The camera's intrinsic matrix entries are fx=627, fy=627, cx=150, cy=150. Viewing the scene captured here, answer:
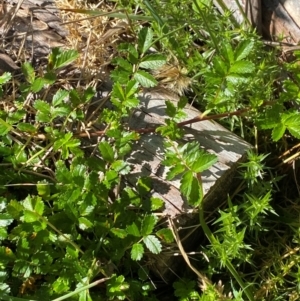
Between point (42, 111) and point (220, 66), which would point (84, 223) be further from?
point (220, 66)

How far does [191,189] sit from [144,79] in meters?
0.46

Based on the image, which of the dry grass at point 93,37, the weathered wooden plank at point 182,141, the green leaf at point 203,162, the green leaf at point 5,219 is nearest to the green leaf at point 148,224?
the weathered wooden plank at point 182,141

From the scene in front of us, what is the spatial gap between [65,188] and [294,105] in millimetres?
1013

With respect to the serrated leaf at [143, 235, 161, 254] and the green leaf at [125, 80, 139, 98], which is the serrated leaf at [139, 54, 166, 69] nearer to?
the green leaf at [125, 80, 139, 98]

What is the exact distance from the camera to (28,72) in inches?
94.0

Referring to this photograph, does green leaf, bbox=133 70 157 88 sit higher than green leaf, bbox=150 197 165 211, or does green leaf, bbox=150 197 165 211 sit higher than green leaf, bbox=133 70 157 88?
green leaf, bbox=133 70 157 88

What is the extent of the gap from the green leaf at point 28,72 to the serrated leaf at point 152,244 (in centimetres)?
75

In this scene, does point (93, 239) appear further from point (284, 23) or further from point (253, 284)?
point (284, 23)

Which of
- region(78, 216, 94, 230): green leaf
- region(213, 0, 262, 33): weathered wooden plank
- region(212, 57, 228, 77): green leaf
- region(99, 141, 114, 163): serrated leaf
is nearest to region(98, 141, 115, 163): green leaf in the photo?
region(99, 141, 114, 163): serrated leaf

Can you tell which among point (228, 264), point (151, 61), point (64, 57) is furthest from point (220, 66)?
point (228, 264)

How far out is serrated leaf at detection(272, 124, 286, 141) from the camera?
223cm

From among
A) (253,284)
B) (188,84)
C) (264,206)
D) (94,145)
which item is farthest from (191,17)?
(253,284)

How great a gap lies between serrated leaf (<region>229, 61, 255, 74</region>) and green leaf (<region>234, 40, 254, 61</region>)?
24 millimetres

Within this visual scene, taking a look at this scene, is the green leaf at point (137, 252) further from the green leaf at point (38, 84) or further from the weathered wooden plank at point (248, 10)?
the weathered wooden plank at point (248, 10)
